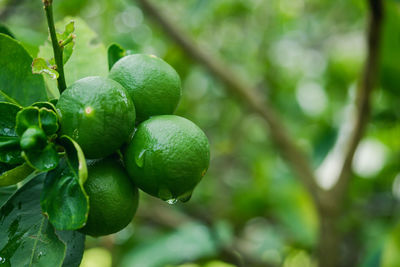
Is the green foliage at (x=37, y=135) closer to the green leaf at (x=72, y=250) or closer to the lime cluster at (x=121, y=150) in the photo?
the lime cluster at (x=121, y=150)

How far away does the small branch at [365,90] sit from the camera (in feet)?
4.19

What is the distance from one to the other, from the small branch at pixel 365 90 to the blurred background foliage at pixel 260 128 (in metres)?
0.27

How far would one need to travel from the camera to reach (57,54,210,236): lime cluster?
60 cm

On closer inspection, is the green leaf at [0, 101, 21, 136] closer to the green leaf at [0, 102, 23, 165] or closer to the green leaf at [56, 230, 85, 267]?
the green leaf at [0, 102, 23, 165]

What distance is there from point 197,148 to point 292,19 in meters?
2.27

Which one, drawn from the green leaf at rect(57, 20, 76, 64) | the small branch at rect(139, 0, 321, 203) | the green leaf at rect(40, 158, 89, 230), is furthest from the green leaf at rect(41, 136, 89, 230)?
the small branch at rect(139, 0, 321, 203)

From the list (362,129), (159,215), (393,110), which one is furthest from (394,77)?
(159,215)

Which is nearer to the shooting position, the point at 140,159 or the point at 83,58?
the point at 140,159

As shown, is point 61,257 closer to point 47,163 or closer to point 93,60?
point 47,163

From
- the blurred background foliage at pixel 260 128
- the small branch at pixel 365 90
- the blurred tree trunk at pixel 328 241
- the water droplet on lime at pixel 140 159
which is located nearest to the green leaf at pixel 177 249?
the blurred background foliage at pixel 260 128

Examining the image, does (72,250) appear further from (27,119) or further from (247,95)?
(247,95)

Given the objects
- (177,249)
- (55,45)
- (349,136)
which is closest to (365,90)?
(349,136)

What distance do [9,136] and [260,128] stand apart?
2.80m

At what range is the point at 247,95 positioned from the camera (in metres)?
1.79
